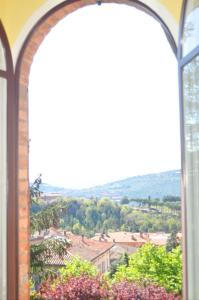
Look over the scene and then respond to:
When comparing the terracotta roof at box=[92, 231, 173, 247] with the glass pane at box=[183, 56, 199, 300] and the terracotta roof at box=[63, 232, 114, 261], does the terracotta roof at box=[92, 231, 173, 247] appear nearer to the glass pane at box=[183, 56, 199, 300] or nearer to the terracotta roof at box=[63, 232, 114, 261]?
the terracotta roof at box=[63, 232, 114, 261]

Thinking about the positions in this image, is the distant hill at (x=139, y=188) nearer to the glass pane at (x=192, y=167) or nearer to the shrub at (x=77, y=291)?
the shrub at (x=77, y=291)

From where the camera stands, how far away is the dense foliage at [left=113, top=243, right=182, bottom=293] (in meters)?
4.04

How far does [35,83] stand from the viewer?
4.43 metres

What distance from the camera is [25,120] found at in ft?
12.2

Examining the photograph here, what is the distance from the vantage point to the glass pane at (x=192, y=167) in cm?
258

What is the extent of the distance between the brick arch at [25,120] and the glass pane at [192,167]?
105cm

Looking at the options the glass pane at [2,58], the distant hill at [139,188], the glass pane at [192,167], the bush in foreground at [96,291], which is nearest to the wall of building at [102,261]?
the bush in foreground at [96,291]

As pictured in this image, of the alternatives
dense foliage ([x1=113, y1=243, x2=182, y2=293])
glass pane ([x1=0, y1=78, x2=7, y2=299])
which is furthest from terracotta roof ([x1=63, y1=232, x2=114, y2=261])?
glass pane ([x1=0, y1=78, x2=7, y2=299])

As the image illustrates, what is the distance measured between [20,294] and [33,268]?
2.98 feet

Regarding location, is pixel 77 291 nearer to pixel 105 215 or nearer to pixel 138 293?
pixel 138 293

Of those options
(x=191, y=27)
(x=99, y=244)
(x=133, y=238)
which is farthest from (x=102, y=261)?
(x=191, y=27)

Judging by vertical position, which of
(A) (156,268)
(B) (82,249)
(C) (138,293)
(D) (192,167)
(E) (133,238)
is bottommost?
(C) (138,293)

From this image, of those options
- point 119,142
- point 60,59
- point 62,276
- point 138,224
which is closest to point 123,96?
point 119,142

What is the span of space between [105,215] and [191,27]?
2.17 m
